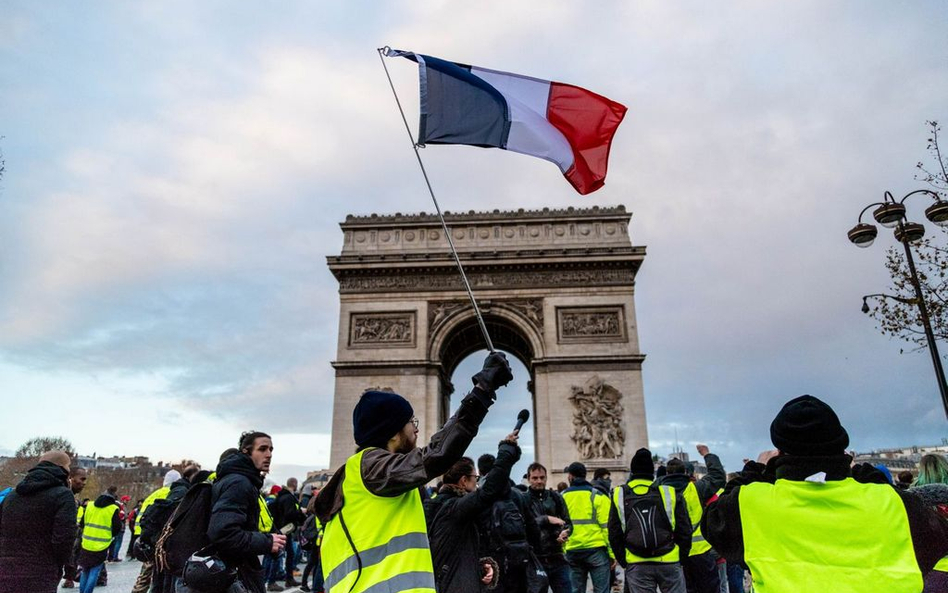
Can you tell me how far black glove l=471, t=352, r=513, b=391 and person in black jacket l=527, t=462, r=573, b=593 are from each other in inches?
123

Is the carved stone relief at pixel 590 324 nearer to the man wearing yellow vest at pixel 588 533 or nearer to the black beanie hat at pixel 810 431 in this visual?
the man wearing yellow vest at pixel 588 533

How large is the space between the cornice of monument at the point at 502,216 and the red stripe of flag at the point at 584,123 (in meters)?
19.0

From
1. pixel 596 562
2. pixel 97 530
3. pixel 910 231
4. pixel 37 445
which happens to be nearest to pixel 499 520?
pixel 596 562

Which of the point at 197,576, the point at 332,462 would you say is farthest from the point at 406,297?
the point at 197,576

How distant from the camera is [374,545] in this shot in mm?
2260

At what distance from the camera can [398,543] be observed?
2.28 meters

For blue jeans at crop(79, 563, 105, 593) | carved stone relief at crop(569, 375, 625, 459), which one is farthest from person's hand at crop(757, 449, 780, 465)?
carved stone relief at crop(569, 375, 625, 459)

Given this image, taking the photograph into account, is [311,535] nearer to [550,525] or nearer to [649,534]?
[550,525]

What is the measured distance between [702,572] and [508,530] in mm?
2953

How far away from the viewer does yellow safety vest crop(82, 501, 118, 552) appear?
8211 millimetres

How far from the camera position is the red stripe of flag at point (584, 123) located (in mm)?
6270

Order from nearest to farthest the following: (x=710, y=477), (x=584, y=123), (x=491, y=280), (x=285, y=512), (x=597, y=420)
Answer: (x=710, y=477)
(x=584, y=123)
(x=285, y=512)
(x=597, y=420)
(x=491, y=280)

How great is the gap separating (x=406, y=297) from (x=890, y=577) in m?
23.0

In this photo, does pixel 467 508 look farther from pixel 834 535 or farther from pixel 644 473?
pixel 644 473
